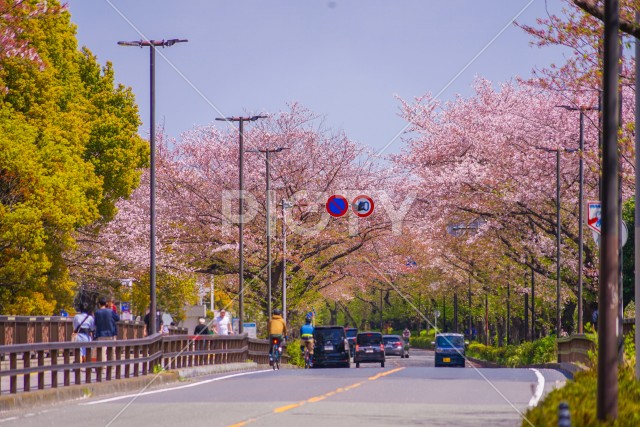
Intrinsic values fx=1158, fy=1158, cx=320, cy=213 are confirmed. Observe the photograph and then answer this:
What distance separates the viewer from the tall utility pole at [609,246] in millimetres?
10508

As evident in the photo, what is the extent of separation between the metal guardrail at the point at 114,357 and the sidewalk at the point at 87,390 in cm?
22

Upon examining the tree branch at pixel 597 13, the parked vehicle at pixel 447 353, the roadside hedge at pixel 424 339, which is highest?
the tree branch at pixel 597 13

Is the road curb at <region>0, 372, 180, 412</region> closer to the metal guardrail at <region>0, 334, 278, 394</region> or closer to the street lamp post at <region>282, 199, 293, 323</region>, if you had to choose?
the metal guardrail at <region>0, 334, 278, 394</region>

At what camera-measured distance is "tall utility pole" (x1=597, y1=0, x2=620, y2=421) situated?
10508 millimetres

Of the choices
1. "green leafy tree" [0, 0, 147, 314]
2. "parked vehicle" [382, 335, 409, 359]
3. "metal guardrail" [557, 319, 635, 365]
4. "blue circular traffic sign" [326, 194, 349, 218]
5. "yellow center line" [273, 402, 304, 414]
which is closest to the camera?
"yellow center line" [273, 402, 304, 414]

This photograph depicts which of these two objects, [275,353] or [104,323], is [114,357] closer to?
[104,323]

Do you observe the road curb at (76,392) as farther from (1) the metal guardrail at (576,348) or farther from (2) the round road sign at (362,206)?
(2) the round road sign at (362,206)

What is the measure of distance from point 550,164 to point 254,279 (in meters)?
17.4

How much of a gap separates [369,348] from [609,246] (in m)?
51.7

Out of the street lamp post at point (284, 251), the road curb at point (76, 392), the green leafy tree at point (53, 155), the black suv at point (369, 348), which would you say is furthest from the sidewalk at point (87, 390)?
the black suv at point (369, 348)

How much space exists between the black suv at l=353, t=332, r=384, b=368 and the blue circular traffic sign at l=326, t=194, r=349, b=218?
8143 mm

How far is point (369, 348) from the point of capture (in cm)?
6175

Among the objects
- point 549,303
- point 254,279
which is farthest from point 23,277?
point 549,303

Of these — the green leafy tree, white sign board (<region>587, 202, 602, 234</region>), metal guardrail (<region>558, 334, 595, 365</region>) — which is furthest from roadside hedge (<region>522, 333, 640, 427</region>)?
the green leafy tree
